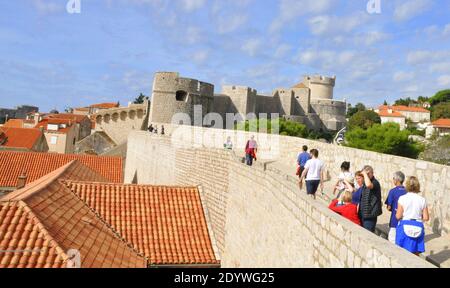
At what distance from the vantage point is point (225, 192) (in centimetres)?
908

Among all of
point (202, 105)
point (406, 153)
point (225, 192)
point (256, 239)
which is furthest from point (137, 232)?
point (406, 153)

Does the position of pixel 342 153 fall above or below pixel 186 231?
above

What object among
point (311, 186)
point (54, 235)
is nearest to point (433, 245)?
point (311, 186)

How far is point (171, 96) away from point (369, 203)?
25.0 meters

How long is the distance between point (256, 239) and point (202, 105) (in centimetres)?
2471

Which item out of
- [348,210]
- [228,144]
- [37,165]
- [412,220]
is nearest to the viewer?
[412,220]

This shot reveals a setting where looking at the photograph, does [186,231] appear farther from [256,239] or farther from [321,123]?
[321,123]

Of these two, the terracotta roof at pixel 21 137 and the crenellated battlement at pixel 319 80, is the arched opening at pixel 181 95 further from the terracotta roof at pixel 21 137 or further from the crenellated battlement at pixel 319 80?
the crenellated battlement at pixel 319 80

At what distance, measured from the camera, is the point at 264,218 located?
6.23 meters

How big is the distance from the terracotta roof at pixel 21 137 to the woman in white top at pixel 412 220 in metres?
31.5

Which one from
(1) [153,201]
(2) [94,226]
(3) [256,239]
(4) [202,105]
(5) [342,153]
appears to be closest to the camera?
(3) [256,239]

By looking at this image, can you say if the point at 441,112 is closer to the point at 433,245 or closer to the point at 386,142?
the point at 386,142

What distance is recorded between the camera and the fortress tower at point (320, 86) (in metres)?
54.3

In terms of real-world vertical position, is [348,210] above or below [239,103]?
below
